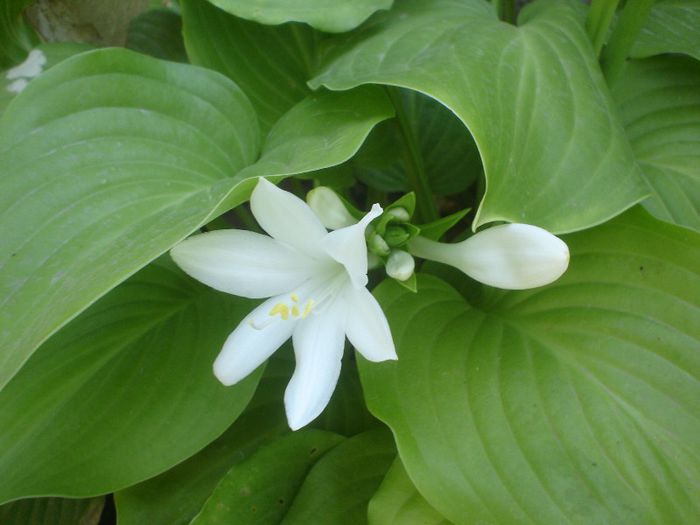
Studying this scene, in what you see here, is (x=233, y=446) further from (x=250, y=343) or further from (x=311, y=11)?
(x=311, y=11)

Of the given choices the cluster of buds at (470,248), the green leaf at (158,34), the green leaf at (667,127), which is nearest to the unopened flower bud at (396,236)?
the cluster of buds at (470,248)

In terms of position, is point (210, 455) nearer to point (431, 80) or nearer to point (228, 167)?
point (228, 167)

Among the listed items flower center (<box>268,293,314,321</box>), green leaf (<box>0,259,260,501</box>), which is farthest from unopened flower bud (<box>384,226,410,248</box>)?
green leaf (<box>0,259,260,501</box>)

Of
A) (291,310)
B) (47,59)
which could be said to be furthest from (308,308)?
(47,59)

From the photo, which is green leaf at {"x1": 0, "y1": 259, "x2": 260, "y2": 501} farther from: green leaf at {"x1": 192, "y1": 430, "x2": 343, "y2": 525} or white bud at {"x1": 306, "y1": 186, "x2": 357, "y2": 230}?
white bud at {"x1": 306, "y1": 186, "x2": 357, "y2": 230}

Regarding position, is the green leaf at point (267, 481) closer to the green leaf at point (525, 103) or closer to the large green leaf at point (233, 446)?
the large green leaf at point (233, 446)
